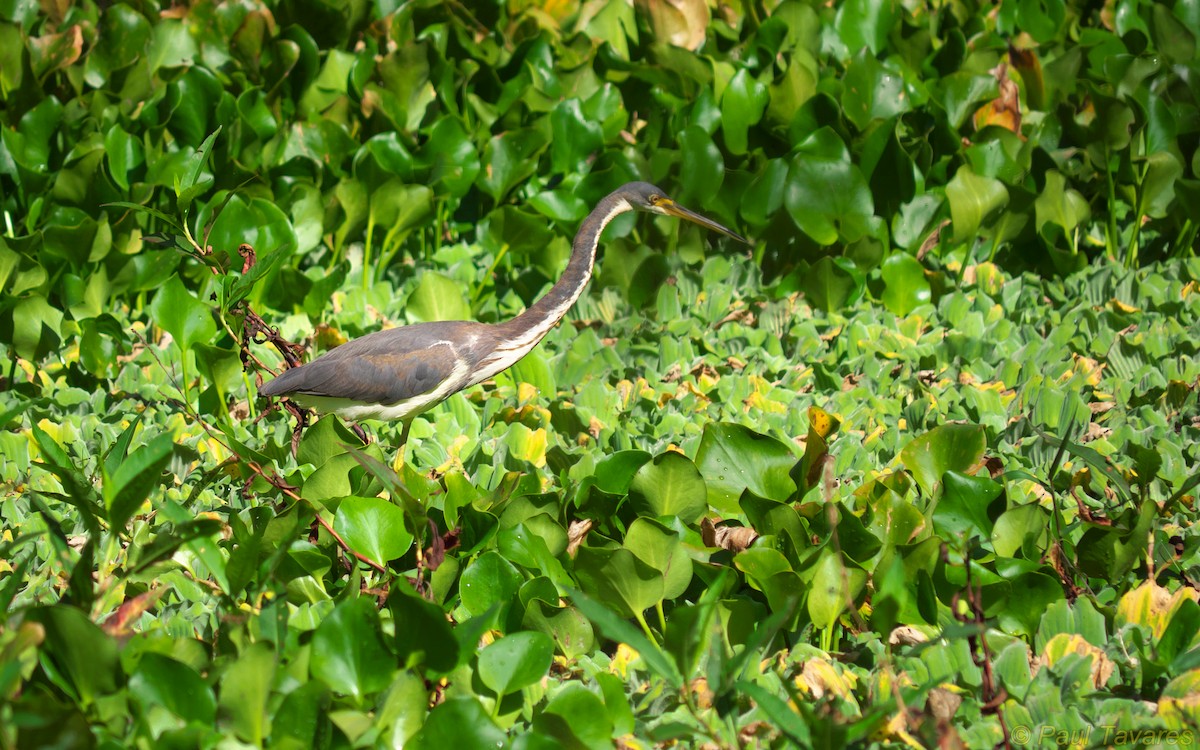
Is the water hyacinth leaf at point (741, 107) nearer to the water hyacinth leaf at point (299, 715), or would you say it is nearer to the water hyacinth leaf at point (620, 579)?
the water hyacinth leaf at point (620, 579)

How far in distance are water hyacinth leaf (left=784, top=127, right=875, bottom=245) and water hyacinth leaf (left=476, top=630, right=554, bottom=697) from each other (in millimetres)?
3135

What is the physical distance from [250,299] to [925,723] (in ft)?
11.1

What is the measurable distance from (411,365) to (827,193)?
2.07 meters

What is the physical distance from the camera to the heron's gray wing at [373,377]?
4094 mm

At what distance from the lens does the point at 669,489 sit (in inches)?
123

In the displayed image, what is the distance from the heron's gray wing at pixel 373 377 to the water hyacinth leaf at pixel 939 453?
1598mm

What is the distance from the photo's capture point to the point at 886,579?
2547 mm

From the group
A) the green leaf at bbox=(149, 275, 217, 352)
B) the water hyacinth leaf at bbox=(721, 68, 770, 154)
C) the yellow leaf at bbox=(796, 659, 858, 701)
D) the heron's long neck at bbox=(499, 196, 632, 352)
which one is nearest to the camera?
the yellow leaf at bbox=(796, 659, 858, 701)

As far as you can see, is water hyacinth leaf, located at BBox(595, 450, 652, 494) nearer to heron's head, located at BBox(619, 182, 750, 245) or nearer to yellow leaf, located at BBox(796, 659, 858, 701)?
yellow leaf, located at BBox(796, 659, 858, 701)

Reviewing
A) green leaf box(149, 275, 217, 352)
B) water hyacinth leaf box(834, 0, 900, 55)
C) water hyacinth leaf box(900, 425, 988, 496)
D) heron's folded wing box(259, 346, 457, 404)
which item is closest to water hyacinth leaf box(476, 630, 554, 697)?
water hyacinth leaf box(900, 425, 988, 496)

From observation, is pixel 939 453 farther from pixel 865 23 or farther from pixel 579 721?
pixel 865 23

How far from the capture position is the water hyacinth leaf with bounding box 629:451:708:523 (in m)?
Answer: 3.08

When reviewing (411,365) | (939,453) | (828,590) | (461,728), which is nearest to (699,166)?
(411,365)

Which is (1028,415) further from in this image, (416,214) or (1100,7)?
(1100,7)
